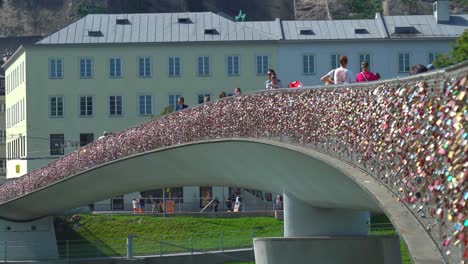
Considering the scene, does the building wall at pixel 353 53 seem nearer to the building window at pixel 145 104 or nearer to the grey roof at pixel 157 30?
the grey roof at pixel 157 30

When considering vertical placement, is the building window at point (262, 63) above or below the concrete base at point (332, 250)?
above

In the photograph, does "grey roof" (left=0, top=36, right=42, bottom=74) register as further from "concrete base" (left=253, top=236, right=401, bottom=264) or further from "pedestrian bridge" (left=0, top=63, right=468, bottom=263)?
"concrete base" (left=253, top=236, right=401, bottom=264)

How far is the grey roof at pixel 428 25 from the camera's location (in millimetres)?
98688

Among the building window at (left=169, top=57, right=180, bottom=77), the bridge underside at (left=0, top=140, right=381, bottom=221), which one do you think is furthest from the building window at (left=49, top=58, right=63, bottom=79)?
the bridge underside at (left=0, top=140, right=381, bottom=221)

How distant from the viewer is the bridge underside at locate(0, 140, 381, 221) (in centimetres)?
2764

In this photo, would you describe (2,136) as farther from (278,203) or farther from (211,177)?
(211,177)

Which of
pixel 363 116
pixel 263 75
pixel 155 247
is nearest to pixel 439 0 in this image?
pixel 263 75

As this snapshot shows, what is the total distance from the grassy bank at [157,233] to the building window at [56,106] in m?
27.9

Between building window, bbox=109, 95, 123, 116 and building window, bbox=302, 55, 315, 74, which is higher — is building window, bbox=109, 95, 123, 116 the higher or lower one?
the lower one

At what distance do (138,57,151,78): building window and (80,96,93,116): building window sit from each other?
3.89 meters

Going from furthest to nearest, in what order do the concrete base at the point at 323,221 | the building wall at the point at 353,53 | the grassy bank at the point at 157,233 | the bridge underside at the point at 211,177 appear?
1. the building wall at the point at 353,53
2. the grassy bank at the point at 157,233
3. the concrete base at the point at 323,221
4. the bridge underside at the point at 211,177

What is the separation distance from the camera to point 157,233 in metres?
66.9

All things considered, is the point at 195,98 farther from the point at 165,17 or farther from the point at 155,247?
the point at 155,247

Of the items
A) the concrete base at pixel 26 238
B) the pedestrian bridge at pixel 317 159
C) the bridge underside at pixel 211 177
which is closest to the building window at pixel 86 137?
the concrete base at pixel 26 238
